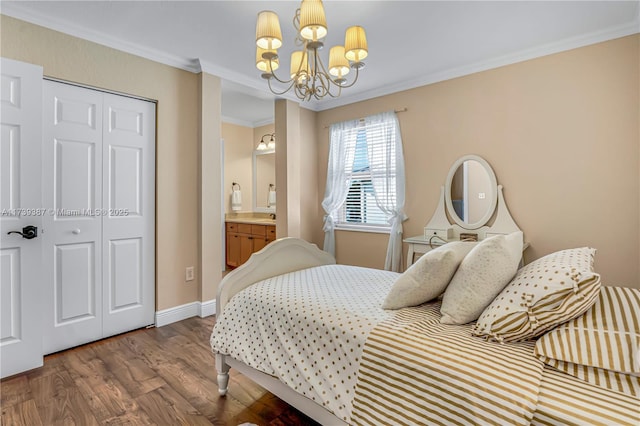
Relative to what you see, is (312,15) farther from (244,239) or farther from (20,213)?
(244,239)

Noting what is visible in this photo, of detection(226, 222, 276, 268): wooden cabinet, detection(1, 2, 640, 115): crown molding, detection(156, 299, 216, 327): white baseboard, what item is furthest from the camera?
detection(226, 222, 276, 268): wooden cabinet

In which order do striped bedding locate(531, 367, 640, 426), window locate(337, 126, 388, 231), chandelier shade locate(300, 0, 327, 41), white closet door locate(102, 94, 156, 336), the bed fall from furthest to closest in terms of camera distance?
window locate(337, 126, 388, 231), white closet door locate(102, 94, 156, 336), chandelier shade locate(300, 0, 327, 41), the bed, striped bedding locate(531, 367, 640, 426)

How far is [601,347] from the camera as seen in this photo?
3.52 ft

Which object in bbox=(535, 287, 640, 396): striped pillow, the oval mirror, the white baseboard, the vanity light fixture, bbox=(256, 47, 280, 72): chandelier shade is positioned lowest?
the white baseboard

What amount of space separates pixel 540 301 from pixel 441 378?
0.47 meters

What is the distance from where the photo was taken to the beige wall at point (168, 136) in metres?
2.67

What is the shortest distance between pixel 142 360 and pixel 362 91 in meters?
3.54

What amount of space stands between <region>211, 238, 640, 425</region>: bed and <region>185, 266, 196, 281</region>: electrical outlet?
152cm

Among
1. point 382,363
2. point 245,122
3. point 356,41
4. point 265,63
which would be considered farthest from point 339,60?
point 245,122

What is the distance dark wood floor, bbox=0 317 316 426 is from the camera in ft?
5.96

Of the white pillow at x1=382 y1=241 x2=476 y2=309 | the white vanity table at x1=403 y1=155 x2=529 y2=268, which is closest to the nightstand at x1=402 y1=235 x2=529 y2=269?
the white vanity table at x1=403 y1=155 x2=529 y2=268

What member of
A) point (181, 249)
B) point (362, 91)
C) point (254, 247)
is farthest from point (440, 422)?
point (254, 247)

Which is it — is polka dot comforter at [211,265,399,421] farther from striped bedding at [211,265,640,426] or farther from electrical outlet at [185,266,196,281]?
electrical outlet at [185,266,196,281]

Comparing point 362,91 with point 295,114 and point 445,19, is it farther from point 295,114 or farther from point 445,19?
point 445,19
